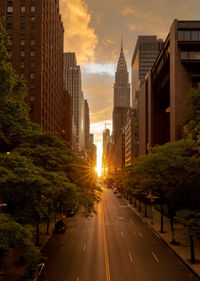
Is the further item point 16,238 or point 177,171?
point 177,171

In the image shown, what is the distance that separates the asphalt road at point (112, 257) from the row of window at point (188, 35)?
1342 inches

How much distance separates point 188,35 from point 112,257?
135 feet

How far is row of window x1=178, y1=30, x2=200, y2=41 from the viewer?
4816cm

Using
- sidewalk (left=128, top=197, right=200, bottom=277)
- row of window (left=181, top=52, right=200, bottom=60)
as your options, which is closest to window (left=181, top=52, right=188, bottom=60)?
row of window (left=181, top=52, right=200, bottom=60)

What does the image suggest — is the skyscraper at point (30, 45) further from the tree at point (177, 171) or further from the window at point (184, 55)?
the tree at point (177, 171)

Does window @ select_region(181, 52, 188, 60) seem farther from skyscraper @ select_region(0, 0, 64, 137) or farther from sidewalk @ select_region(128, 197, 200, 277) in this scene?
skyscraper @ select_region(0, 0, 64, 137)

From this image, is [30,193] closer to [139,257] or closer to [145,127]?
[139,257]

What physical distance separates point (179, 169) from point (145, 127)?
161ft

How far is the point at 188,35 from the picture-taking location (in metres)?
48.3

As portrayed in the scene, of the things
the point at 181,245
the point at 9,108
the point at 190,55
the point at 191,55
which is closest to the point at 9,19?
the point at 190,55

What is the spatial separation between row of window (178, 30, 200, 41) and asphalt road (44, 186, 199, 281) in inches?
1342

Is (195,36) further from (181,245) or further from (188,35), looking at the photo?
(181,245)

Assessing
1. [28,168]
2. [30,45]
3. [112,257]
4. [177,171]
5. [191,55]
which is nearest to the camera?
[28,168]

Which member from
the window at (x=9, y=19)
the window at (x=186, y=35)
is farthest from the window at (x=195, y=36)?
the window at (x=9, y=19)
